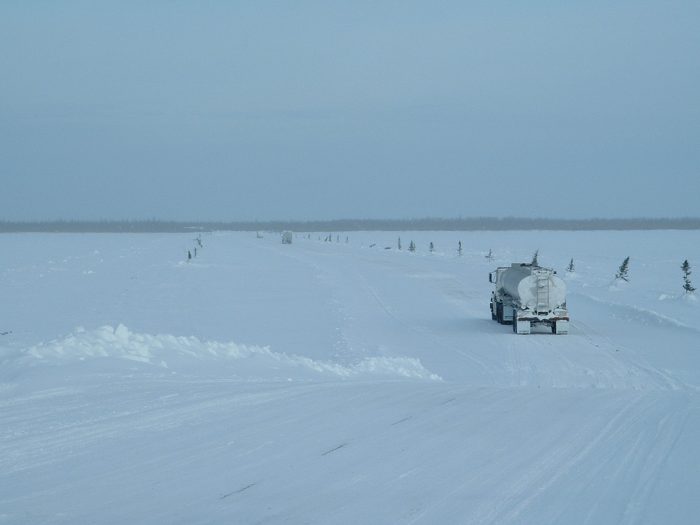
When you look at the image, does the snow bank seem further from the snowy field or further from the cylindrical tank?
the cylindrical tank

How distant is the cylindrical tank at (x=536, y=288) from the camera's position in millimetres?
24219

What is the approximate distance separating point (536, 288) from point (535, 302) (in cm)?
43

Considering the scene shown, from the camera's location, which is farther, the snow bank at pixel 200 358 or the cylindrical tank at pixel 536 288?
the cylindrical tank at pixel 536 288

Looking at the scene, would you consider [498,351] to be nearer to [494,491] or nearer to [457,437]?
[457,437]

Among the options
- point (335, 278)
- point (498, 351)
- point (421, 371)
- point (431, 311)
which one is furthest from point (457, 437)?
point (335, 278)

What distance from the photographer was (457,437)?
999cm

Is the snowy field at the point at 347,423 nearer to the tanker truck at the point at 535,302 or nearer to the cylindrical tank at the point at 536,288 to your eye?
the tanker truck at the point at 535,302

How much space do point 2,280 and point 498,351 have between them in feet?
90.3

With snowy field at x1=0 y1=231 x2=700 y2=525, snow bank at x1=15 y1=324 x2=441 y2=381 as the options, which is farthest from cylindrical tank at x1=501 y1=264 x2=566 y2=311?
snow bank at x1=15 y1=324 x2=441 y2=381

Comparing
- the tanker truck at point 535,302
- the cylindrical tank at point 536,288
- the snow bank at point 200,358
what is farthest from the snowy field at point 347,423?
the cylindrical tank at point 536,288

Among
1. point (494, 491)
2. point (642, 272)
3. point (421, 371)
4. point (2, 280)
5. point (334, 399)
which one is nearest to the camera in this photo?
A: point (494, 491)

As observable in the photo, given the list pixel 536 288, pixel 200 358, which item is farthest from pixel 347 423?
pixel 536 288

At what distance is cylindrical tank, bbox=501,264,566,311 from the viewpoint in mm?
24219

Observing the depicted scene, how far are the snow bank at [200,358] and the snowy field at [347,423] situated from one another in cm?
7
